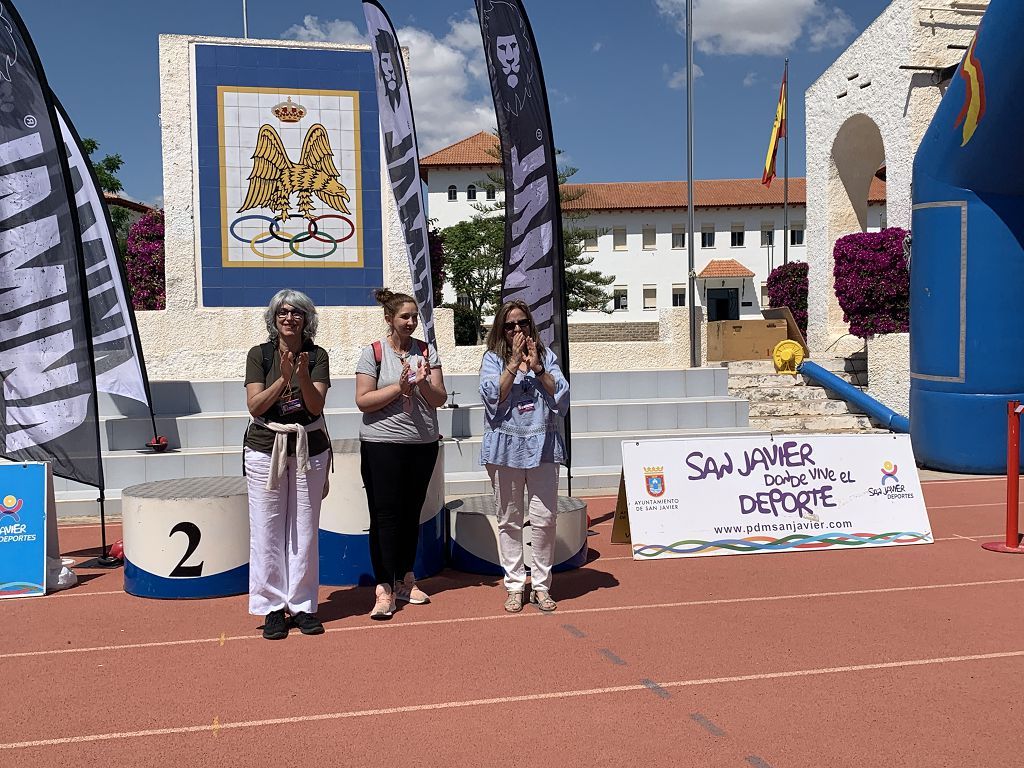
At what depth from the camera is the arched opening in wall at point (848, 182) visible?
674 inches

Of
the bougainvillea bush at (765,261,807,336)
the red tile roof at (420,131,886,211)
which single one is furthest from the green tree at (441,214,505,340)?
the bougainvillea bush at (765,261,807,336)

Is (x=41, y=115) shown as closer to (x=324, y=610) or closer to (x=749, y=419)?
(x=324, y=610)

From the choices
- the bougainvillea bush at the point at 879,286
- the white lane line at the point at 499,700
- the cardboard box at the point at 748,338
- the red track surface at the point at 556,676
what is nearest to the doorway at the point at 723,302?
the cardboard box at the point at 748,338

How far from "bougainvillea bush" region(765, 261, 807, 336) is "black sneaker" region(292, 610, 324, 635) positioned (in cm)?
1652

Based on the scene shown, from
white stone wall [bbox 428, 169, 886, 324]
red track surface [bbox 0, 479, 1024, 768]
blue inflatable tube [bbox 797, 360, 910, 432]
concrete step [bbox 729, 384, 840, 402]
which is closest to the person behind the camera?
red track surface [bbox 0, 479, 1024, 768]

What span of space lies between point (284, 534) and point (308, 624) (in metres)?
0.49

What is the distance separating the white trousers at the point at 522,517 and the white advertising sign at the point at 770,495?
1357mm

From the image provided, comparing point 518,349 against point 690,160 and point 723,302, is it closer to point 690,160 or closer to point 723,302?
point 690,160

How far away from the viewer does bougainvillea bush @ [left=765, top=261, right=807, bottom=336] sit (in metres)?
20.0

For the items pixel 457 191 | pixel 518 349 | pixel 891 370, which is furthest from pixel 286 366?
pixel 457 191

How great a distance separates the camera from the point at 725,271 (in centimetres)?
5472

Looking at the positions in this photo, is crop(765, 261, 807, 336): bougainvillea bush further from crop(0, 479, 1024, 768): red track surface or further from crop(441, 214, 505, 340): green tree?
crop(441, 214, 505, 340): green tree

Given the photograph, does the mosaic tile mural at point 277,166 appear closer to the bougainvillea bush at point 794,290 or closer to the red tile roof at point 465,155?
the bougainvillea bush at point 794,290

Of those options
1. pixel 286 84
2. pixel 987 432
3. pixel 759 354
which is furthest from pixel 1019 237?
pixel 286 84
